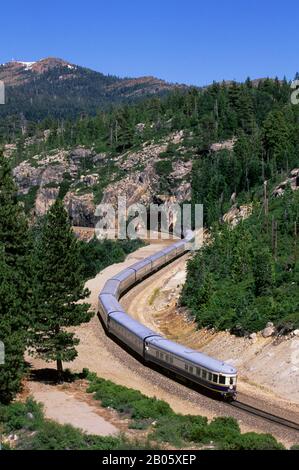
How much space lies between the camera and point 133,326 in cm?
4772

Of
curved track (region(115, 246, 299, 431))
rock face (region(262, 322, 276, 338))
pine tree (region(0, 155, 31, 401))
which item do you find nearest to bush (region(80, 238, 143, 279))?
pine tree (region(0, 155, 31, 401))

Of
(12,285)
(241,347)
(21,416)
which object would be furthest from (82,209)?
(21,416)

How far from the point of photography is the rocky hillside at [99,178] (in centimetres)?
13600

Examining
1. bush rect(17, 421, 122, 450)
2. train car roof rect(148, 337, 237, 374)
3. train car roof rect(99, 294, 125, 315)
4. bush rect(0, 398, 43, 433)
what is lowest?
bush rect(0, 398, 43, 433)

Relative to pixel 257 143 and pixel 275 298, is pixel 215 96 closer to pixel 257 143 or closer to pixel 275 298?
pixel 257 143

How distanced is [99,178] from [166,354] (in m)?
111

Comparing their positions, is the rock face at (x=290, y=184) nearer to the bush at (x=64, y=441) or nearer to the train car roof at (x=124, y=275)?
the train car roof at (x=124, y=275)

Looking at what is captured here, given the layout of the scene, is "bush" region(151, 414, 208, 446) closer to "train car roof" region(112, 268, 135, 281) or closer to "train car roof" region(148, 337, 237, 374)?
"train car roof" region(148, 337, 237, 374)

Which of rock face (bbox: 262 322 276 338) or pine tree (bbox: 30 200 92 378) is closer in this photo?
pine tree (bbox: 30 200 92 378)

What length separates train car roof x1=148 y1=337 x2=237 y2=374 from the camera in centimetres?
3647

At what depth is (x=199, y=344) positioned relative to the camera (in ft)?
165

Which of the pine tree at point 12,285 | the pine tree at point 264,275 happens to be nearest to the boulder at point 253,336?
the pine tree at point 264,275

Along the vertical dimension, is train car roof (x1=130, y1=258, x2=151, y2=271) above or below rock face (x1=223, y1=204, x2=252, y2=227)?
below

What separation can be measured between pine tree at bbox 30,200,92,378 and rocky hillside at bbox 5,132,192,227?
8930 cm
